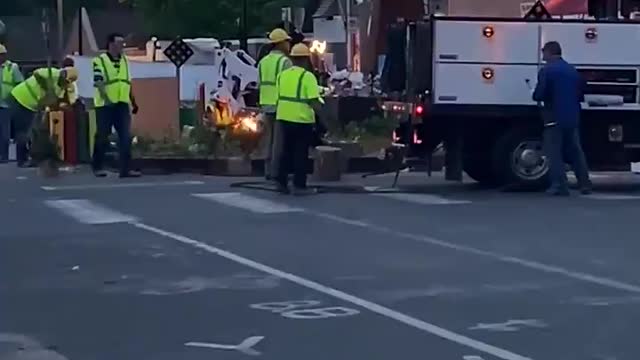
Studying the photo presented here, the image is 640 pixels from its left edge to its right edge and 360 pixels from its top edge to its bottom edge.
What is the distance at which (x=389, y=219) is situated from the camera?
54.0 ft

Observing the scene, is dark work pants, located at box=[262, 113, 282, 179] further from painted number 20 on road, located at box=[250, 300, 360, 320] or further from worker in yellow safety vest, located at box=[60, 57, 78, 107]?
painted number 20 on road, located at box=[250, 300, 360, 320]

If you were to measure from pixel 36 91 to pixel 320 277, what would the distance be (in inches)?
559

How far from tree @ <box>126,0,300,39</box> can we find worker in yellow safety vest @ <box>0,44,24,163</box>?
80.1ft

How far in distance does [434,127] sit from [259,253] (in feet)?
A: 20.6

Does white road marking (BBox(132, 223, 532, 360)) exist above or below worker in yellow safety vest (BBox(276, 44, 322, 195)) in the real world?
below

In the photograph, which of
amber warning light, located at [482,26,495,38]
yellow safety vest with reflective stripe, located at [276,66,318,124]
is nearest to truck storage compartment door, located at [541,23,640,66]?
amber warning light, located at [482,26,495,38]

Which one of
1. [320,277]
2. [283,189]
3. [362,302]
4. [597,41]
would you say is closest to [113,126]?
[283,189]

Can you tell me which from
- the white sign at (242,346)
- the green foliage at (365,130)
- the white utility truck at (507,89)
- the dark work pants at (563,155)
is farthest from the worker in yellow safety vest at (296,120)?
the white sign at (242,346)

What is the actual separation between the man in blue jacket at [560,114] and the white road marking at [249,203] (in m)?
3.18

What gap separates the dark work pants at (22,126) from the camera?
25.8 m

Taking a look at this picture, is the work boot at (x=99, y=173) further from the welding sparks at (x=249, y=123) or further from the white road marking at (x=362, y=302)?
the white road marking at (x=362, y=302)

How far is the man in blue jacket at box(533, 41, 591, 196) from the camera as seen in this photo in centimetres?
1875

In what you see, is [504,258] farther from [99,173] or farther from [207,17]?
[207,17]

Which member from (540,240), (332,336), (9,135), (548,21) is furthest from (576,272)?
(9,135)
